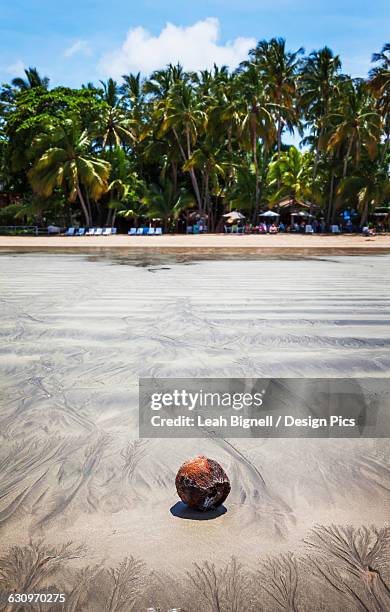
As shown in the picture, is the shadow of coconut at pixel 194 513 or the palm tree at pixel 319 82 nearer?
the shadow of coconut at pixel 194 513

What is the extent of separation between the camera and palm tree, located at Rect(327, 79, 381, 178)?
3503cm

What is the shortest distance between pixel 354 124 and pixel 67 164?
18.6m

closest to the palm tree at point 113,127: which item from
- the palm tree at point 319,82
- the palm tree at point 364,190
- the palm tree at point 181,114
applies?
the palm tree at point 181,114

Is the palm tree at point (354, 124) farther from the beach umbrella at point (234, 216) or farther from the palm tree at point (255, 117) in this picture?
the beach umbrella at point (234, 216)

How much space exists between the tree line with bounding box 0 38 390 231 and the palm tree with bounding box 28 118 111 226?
0.08 metres

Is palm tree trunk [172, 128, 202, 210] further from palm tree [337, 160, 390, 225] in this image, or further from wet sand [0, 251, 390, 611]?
wet sand [0, 251, 390, 611]

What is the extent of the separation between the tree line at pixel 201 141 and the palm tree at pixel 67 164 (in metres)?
0.08

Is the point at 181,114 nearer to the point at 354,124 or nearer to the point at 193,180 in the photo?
the point at 193,180

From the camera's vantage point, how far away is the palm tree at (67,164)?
36.2m

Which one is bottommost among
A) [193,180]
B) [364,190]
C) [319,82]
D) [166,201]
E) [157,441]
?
[157,441]

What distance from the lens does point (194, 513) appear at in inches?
83.7

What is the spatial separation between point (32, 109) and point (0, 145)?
17.3 ft

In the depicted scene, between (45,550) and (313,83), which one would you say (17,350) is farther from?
(313,83)

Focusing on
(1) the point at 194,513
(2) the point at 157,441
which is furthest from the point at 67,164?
(1) the point at 194,513
